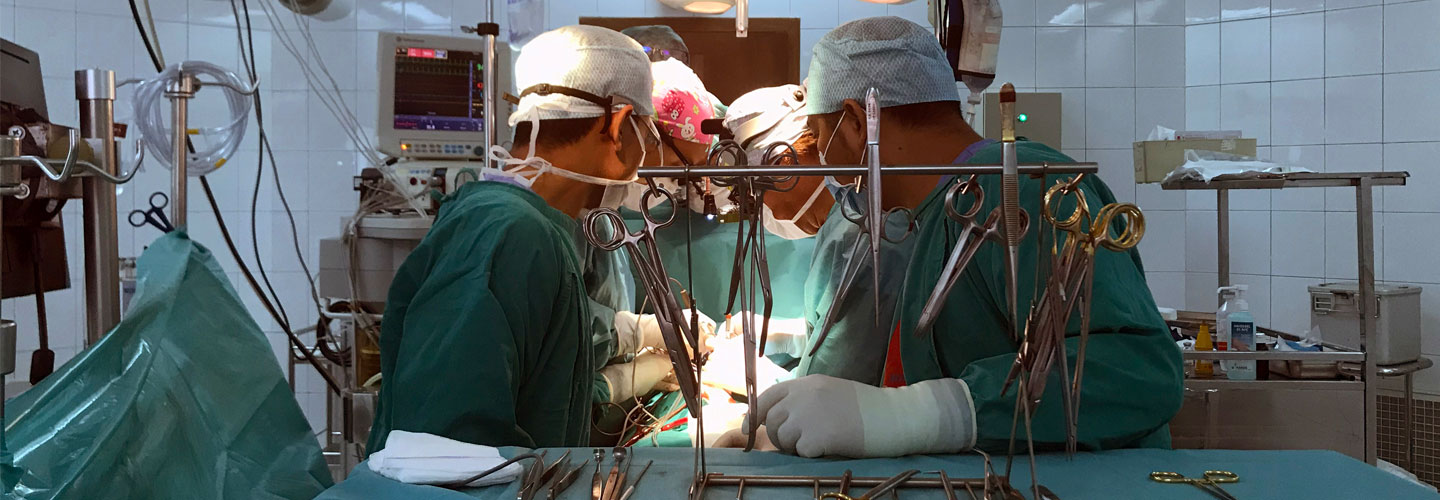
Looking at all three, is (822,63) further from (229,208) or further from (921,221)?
(229,208)

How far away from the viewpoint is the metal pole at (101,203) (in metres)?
1.70

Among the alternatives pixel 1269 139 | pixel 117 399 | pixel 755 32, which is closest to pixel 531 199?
pixel 117 399

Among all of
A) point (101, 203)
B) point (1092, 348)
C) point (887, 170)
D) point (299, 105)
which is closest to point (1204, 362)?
point (1092, 348)

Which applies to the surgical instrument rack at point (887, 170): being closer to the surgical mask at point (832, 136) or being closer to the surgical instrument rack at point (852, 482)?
the surgical instrument rack at point (852, 482)

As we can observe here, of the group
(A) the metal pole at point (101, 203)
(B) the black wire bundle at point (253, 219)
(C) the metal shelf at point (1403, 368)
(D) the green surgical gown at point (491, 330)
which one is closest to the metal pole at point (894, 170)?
(D) the green surgical gown at point (491, 330)

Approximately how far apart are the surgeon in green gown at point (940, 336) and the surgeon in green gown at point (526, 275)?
18.7 inches

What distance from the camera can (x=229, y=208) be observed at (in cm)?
477

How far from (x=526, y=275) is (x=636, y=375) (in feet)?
2.94

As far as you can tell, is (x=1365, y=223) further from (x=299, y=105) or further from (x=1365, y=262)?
(x=299, y=105)

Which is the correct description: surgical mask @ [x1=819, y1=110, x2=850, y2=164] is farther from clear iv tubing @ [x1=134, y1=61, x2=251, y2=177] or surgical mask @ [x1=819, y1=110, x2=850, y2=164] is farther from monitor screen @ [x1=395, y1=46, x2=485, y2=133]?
monitor screen @ [x1=395, y1=46, x2=485, y2=133]

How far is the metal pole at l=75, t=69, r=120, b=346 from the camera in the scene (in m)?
1.70

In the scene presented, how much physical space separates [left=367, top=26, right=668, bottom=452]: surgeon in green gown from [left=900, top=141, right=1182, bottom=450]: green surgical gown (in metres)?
0.72

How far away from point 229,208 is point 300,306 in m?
0.56

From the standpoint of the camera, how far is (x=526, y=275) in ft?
5.75
